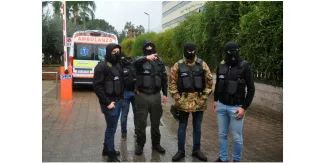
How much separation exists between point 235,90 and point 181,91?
869mm

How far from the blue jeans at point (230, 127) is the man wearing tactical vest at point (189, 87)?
1.19 ft

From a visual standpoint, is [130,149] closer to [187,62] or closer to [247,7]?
[187,62]

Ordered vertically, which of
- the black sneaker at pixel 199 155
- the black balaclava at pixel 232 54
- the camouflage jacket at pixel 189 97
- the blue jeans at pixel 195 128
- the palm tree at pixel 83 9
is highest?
the palm tree at pixel 83 9

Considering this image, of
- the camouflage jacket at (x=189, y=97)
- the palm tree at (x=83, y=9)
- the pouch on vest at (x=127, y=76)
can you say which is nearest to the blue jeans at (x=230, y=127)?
the camouflage jacket at (x=189, y=97)

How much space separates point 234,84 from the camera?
171 inches

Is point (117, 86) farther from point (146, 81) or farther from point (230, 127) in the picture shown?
point (230, 127)

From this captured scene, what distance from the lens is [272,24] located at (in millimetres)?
7973

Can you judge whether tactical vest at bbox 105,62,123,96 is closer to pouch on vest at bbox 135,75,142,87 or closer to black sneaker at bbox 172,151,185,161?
pouch on vest at bbox 135,75,142,87

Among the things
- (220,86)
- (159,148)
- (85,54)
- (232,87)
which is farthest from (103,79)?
(85,54)

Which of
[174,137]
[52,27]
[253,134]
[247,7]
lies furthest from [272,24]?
[52,27]

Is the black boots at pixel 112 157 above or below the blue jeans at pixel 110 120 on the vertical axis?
below

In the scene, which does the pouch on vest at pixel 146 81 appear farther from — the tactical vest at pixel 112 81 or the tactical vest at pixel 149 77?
the tactical vest at pixel 112 81

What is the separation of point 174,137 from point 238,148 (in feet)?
6.92

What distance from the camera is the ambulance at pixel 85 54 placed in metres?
14.2
